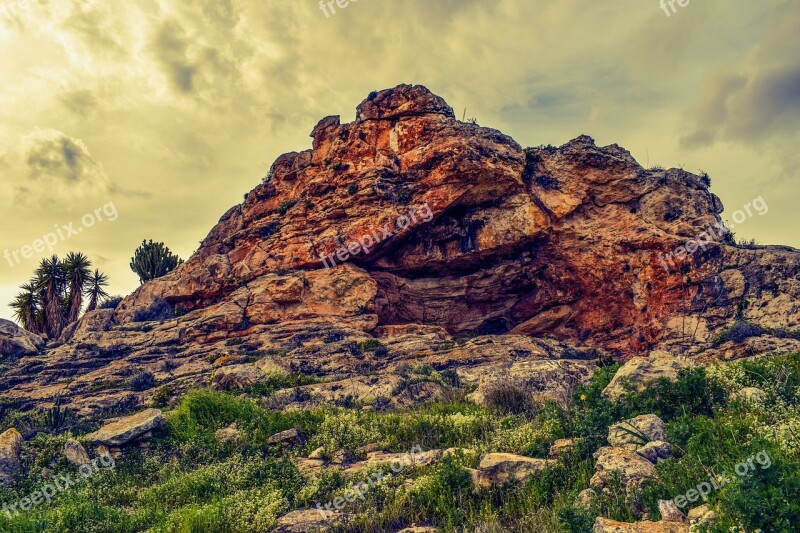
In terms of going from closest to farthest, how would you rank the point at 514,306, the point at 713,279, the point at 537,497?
the point at 537,497 → the point at 713,279 → the point at 514,306

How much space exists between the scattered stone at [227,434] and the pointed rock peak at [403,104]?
26.6 m

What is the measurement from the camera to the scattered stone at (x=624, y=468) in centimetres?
620

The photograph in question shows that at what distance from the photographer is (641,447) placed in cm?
699

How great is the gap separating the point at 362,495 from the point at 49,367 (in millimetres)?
24966

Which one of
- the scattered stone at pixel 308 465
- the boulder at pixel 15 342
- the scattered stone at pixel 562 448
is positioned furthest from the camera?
the boulder at pixel 15 342

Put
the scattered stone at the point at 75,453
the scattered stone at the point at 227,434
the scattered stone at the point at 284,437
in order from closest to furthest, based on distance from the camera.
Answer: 1. the scattered stone at the point at 284,437
2. the scattered stone at the point at 75,453
3. the scattered stone at the point at 227,434

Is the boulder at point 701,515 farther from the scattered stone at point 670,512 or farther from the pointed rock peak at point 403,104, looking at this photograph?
the pointed rock peak at point 403,104

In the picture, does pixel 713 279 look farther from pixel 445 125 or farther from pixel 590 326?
pixel 445 125

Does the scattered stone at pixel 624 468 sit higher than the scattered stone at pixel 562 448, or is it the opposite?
the scattered stone at pixel 624 468

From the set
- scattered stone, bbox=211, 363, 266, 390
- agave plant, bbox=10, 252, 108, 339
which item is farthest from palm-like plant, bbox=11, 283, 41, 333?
scattered stone, bbox=211, 363, 266, 390

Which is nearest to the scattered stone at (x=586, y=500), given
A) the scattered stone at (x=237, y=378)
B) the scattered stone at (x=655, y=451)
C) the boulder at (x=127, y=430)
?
the scattered stone at (x=655, y=451)

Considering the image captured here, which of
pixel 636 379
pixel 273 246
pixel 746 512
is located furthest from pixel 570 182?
pixel 746 512

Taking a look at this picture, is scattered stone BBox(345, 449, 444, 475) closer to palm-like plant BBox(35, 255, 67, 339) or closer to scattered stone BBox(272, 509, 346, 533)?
scattered stone BBox(272, 509, 346, 533)

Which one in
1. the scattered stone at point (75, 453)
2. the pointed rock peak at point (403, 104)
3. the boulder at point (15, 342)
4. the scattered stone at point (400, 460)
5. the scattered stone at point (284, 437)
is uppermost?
the pointed rock peak at point (403, 104)
